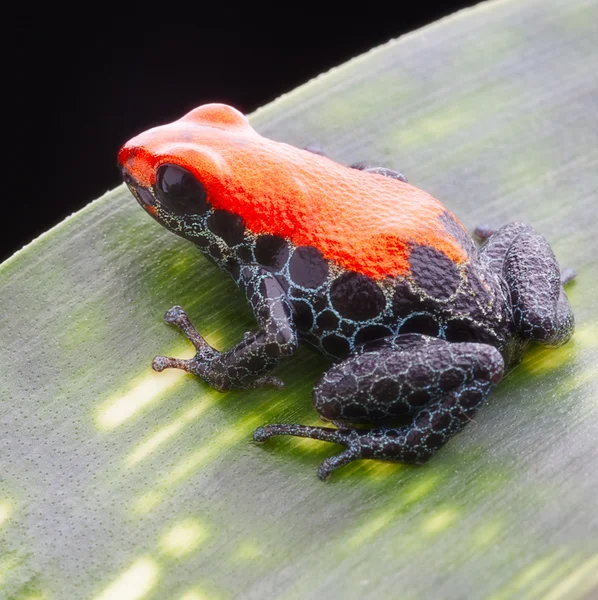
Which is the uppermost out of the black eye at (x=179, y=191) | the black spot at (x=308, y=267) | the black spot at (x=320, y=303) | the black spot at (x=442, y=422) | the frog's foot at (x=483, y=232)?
the black eye at (x=179, y=191)

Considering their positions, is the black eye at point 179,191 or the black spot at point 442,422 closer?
the black spot at point 442,422

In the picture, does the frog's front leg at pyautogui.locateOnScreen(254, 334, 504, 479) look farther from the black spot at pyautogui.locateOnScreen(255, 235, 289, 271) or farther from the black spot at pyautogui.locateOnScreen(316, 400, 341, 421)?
the black spot at pyautogui.locateOnScreen(255, 235, 289, 271)

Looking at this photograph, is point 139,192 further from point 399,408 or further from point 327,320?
point 399,408

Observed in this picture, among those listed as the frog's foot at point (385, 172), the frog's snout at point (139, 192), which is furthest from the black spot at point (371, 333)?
the frog's snout at point (139, 192)

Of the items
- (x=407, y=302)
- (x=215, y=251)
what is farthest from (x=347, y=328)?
(x=215, y=251)

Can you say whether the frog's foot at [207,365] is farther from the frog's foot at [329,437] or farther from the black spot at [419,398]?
the black spot at [419,398]

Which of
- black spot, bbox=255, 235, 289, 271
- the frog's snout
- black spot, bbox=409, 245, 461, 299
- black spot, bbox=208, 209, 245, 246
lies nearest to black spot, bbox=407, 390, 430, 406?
black spot, bbox=409, 245, 461, 299
